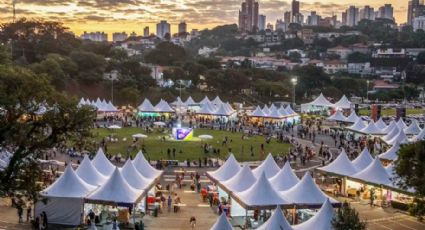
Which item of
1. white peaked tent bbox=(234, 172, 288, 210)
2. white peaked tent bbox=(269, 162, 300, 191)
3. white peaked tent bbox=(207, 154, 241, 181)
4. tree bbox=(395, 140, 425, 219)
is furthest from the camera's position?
white peaked tent bbox=(207, 154, 241, 181)

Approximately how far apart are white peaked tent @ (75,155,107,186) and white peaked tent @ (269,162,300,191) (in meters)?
8.37

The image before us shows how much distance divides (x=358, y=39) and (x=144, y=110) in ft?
442

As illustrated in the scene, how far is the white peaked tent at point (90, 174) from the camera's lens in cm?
2662

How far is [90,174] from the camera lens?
1063 inches

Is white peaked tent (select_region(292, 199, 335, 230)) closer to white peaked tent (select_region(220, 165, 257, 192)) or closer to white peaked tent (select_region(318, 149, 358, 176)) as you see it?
white peaked tent (select_region(220, 165, 257, 192))

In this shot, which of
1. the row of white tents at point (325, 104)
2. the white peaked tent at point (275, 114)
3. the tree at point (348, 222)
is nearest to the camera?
the tree at point (348, 222)

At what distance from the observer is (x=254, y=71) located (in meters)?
101

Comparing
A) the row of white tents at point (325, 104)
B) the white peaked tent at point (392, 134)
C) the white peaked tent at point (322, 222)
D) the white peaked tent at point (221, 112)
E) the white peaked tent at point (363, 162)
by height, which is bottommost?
the white peaked tent at point (322, 222)

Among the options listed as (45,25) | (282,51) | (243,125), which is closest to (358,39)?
(282,51)

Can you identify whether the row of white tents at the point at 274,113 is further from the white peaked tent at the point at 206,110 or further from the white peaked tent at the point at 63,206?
the white peaked tent at the point at 63,206

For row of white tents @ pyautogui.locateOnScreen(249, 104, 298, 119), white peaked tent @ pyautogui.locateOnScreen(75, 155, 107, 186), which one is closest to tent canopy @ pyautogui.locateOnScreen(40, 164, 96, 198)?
white peaked tent @ pyautogui.locateOnScreen(75, 155, 107, 186)

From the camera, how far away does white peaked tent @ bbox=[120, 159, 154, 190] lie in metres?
26.5

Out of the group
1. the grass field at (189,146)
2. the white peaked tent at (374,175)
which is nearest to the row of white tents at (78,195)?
the white peaked tent at (374,175)

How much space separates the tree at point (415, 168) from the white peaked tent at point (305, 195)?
4.29 m
